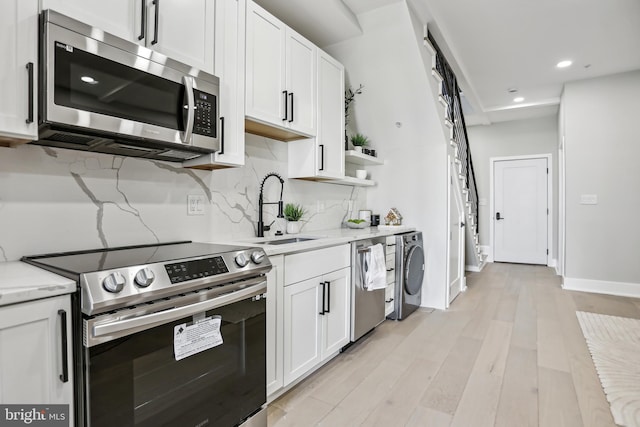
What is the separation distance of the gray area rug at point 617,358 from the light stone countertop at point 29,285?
2.67 m

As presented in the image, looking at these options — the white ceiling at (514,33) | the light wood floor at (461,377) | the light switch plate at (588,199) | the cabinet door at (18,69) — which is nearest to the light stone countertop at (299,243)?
the light wood floor at (461,377)

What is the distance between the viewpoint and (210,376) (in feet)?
4.89

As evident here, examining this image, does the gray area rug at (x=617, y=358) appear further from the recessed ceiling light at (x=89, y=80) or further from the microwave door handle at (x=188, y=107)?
the recessed ceiling light at (x=89, y=80)

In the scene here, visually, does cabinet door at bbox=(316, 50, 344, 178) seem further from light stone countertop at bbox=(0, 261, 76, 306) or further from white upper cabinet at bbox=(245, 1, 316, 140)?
light stone countertop at bbox=(0, 261, 76, 306)

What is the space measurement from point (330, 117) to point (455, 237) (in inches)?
92.5

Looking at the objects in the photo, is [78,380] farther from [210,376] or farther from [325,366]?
[325,366]

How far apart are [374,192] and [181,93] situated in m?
2.90

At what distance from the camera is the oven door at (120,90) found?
1.26 meters

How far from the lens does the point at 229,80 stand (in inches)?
→ 78.1

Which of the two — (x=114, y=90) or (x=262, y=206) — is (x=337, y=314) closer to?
(x=262, y=206)

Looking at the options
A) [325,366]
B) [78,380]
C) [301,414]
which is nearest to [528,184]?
[325,366]

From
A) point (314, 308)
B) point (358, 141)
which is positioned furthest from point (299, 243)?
point (358, 141)

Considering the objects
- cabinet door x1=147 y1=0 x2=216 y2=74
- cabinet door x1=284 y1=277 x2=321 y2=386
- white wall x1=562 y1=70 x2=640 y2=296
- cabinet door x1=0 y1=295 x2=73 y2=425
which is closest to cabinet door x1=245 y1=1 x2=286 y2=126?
cabinet door x1=147 y1=0 x2=216 y2=74

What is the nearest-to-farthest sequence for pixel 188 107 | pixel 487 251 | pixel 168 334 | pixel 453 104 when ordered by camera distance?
pixel 168 334, pixel 188 107, pixel 453 104, pixel 487 251
